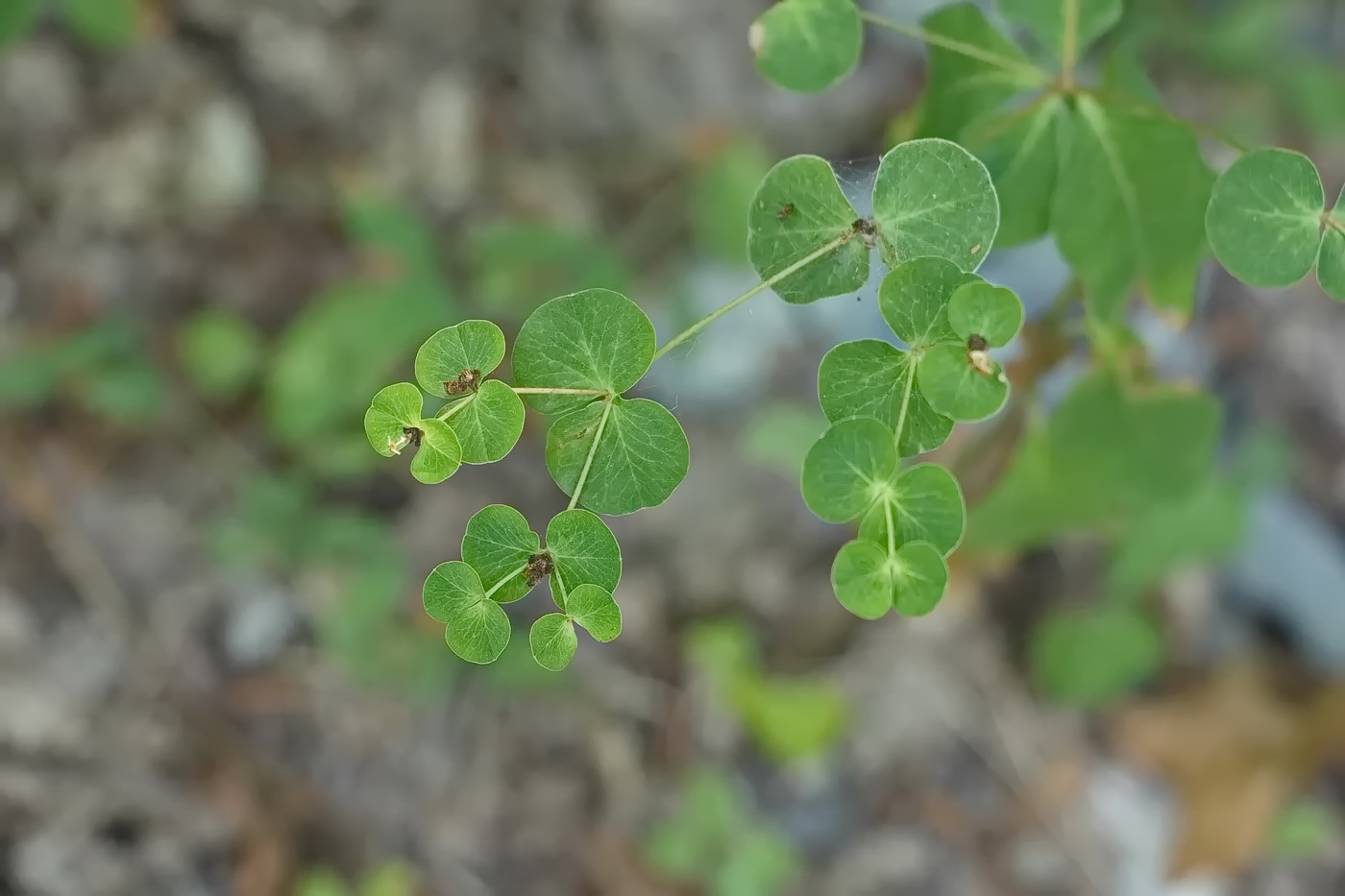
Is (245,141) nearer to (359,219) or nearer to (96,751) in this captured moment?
(359,219)

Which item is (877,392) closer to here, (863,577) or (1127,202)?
(863,577)

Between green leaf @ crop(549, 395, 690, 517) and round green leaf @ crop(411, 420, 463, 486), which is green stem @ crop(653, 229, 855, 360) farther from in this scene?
round green leaf @ crop(411, 420, 463, 486)

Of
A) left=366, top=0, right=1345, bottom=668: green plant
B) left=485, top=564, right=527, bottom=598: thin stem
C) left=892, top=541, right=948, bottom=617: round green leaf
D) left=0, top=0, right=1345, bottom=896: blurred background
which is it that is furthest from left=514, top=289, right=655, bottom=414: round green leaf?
left=0, top=0, right=1345, bottom=896: blurred background

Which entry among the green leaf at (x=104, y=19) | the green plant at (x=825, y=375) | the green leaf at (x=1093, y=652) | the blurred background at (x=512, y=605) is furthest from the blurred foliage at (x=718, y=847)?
the green leaf at (x=104, y=19)

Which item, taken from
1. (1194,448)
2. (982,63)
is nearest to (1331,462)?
(1194,448)

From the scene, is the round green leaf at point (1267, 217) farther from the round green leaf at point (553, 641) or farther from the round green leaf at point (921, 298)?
the round green leaf at point (553, 641)

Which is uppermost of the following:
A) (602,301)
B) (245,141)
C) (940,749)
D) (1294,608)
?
(245,141)
